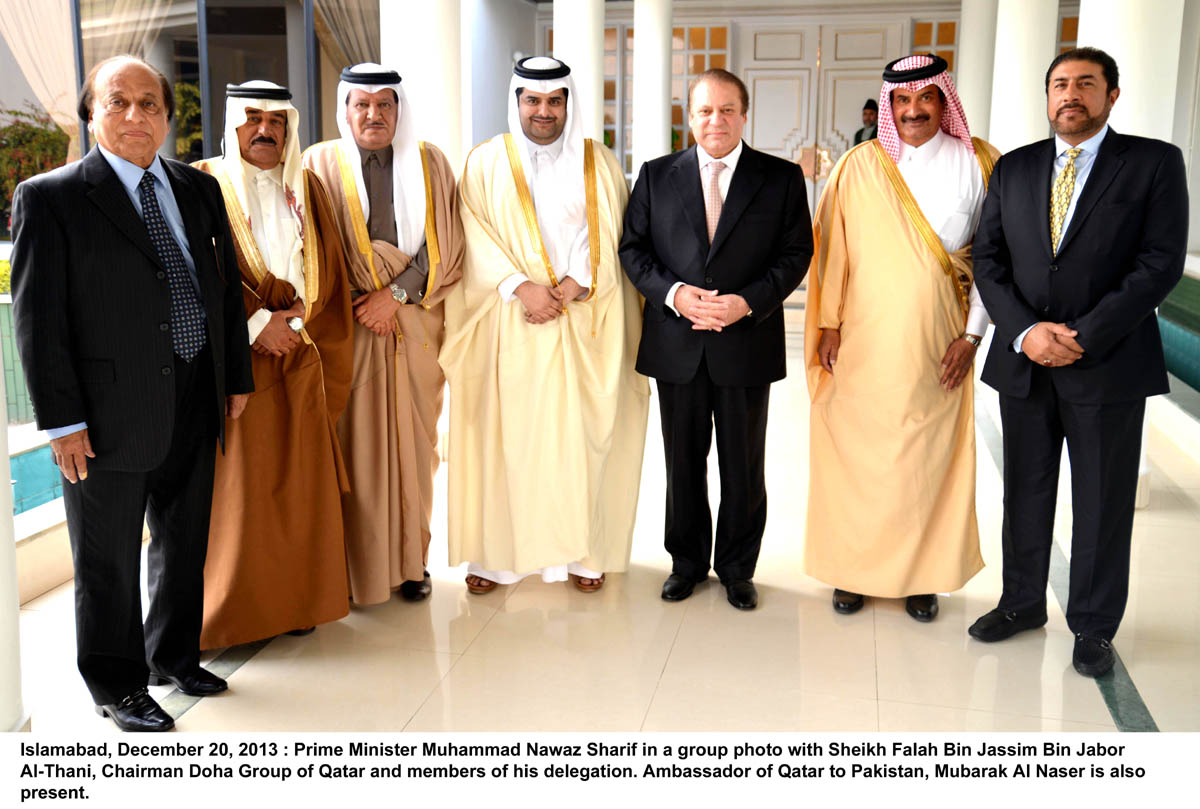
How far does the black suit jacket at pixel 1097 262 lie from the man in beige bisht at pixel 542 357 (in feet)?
4.04

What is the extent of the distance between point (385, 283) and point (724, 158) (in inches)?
46.6

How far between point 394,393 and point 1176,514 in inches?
136

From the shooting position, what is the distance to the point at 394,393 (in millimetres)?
3553

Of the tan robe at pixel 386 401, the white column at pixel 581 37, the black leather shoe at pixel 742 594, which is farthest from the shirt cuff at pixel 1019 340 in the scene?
the white column at pixel 581 37

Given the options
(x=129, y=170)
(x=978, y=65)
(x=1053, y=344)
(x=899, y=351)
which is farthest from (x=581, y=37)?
(x=129, y=170)

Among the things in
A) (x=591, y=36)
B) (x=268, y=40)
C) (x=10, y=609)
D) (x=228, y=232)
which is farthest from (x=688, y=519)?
(x=268, y=40)

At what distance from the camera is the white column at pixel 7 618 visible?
2293 mm

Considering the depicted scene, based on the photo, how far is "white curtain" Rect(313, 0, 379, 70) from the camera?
9422mm

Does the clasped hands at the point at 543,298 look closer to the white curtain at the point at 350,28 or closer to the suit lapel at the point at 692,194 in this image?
the suit lapel at the point at 692,194

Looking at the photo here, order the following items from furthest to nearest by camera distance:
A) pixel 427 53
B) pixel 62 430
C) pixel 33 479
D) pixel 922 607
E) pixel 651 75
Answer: pixel 651 75, pixel 427 53, pixel 33 479, pixel 922 607, pixel 62 430

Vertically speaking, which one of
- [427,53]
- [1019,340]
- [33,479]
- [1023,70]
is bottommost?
[33,479]

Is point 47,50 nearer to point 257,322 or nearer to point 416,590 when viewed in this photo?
point 257,322

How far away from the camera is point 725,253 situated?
3.47 metres

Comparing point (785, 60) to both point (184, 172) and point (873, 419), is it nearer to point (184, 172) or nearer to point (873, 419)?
point (873, 419)
